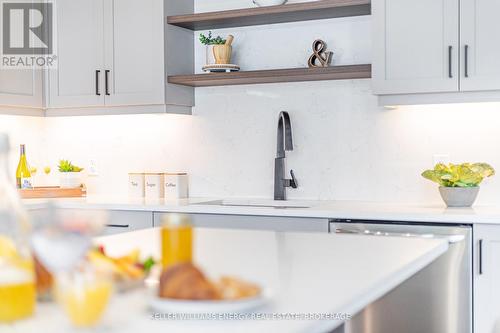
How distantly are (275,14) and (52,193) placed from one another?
5.49 ft

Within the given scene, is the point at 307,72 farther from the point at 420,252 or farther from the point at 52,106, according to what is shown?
the point at 420,252

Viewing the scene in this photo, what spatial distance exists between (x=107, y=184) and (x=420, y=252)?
291 centimetres

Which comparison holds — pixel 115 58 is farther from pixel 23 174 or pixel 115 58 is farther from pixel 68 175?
pixel 23 174

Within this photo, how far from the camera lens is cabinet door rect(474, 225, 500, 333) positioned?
281 cm

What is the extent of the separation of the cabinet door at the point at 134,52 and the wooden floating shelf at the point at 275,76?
0.13 m


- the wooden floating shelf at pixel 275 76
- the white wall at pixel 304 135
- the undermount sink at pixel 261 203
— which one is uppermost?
the wooden floating shelf at pixel 275 76

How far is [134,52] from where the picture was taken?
3830 millimetres

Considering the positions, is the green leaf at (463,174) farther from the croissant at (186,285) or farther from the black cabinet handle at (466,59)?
the croissant at (186,285)

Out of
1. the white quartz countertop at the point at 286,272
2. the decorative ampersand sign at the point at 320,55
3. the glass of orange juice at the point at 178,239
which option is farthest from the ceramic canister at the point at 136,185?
the glass of orange juice at the point at 178,239

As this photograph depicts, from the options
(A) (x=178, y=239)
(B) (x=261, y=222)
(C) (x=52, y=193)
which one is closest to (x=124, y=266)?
(A) (x=178, y=239)

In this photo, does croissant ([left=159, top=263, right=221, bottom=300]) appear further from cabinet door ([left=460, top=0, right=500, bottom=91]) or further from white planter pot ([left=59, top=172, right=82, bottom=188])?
white planter pot ([left=59, top=172, right=82, bottom=188])

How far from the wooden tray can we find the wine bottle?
0.10 m

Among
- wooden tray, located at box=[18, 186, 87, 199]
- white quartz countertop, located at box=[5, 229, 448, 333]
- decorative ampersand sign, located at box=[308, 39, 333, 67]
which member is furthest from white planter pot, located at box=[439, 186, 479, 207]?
wooden tray, located at box=[18, 186, 87, 199]

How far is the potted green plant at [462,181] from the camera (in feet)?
10.2
